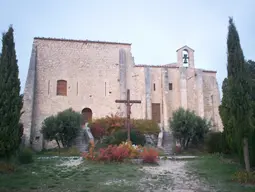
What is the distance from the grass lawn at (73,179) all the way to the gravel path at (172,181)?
34 cm

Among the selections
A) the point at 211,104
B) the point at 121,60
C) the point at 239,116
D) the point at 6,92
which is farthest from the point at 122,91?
the point at 239,116

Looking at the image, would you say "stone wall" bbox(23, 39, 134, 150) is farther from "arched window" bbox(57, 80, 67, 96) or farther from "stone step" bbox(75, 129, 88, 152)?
"stone step" bbox(75, 129, 88, 152)

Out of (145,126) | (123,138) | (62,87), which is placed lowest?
(123,138)

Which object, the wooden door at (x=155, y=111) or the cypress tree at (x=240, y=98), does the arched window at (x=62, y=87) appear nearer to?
the wooden door at (x=155, y=111)

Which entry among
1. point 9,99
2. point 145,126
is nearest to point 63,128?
point 145,126

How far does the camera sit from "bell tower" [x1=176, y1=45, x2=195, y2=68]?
28250mm

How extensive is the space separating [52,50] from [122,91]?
24.7 feet

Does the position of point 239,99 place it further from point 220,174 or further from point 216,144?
point 216,144

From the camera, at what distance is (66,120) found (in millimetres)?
19734

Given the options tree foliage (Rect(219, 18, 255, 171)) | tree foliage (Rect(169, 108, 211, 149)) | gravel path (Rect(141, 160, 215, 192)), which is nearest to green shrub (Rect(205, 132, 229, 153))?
tree foliage (Rect(169, 108, 211, 149))

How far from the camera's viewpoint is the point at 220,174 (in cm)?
951

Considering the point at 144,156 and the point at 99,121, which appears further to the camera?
the point at 99,121

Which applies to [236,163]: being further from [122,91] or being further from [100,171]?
[122,91]

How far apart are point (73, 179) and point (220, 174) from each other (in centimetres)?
473
